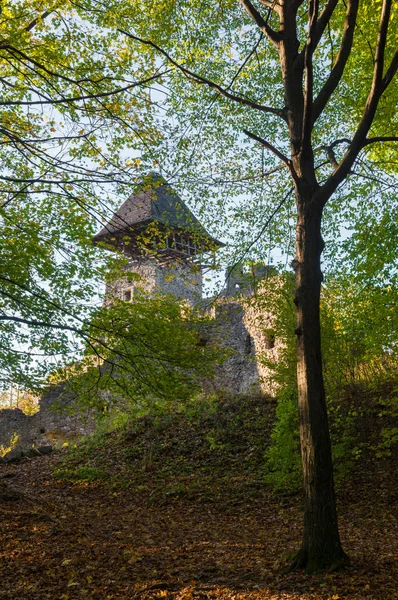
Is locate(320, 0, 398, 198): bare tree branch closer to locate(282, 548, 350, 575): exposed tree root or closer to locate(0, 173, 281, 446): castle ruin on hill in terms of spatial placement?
locate(0, 173, 281, 446): castle ruin on hill

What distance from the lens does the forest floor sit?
429 centimetres

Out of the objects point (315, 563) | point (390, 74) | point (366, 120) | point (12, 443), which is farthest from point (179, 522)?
point (12, 443)

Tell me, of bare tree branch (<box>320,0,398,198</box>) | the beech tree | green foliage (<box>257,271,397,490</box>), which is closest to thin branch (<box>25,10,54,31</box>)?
the beech tree

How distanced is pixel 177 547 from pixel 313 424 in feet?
8.18

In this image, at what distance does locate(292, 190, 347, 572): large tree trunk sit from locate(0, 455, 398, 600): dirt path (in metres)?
0.25

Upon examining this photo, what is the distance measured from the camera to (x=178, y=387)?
7.32 metres

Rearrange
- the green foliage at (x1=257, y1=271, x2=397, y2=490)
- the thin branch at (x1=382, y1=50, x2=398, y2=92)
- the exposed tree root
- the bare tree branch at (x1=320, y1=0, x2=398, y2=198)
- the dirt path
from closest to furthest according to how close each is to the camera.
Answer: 1. the dirt path
2. the exposed tree root
3. the bare tree branch at (x1=320, y1=0, x2=398, y2=198)
4. the thin branch at (x1=382, y1=50, x2=398, y2=92)
5. the green foliage at (x1=257, y1=271, x2=397, y2=490)

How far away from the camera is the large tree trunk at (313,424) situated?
4.41 metres

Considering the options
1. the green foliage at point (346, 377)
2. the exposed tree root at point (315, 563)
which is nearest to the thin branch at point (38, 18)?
the green foliage at point (346, 377)

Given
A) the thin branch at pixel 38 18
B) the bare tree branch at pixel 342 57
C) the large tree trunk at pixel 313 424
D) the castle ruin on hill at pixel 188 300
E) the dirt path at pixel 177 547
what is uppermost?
the thin branch at pixel 38 18

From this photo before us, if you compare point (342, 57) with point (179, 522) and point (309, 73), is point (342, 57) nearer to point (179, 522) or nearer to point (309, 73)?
point (309, 73)

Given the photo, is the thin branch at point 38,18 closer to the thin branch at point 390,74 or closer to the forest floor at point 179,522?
the thin branch at point 390,74

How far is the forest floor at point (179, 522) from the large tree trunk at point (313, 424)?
24 cm

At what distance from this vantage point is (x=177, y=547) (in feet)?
19.4
